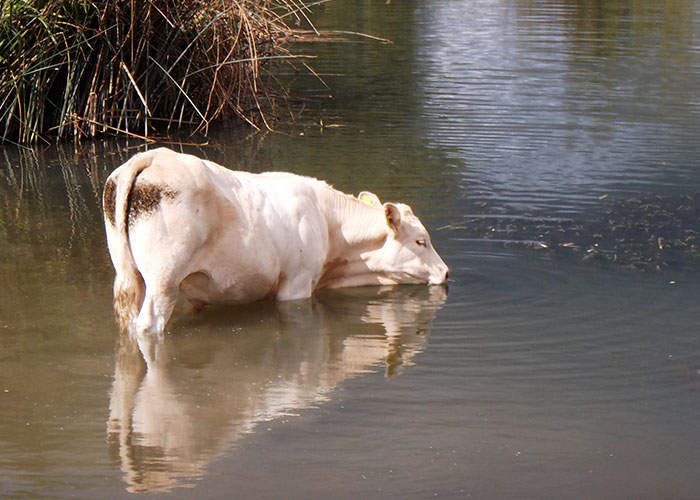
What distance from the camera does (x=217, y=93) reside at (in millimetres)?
12969

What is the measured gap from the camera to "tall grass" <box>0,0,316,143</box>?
11.7 m

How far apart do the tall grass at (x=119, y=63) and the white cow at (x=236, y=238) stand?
175 inches

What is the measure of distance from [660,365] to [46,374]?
3696 mm

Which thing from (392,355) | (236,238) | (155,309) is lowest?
(392,355)

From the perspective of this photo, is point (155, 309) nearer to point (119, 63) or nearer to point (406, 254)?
point (406, 254)

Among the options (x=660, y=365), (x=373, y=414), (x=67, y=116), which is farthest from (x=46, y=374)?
(x=67, y=116)

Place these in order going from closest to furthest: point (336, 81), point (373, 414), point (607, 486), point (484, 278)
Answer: point (607, 486) → point (373, 414) → point (484, 278) → point (336, 81)

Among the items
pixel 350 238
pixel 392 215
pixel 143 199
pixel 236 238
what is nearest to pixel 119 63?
pixel 350 238

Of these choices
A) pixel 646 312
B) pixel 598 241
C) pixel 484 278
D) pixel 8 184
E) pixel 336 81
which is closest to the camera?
pixel 646 312

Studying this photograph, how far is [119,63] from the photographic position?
39.9ft

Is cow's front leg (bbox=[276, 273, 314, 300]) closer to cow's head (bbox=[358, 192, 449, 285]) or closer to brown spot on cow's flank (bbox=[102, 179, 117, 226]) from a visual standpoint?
cow's head (bbox=[358, 192, 449, 285])

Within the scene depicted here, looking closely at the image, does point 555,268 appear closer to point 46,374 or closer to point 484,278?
point 484,278

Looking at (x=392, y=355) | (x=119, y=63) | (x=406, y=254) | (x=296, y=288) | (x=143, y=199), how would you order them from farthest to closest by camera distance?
1. (x=119, y=63)
2. (x=406, y=254)
3. (x=296, y=288)
4. (x=392, y=355)
5. (x=143, y=199)

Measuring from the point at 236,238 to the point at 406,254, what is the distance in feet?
5.68
